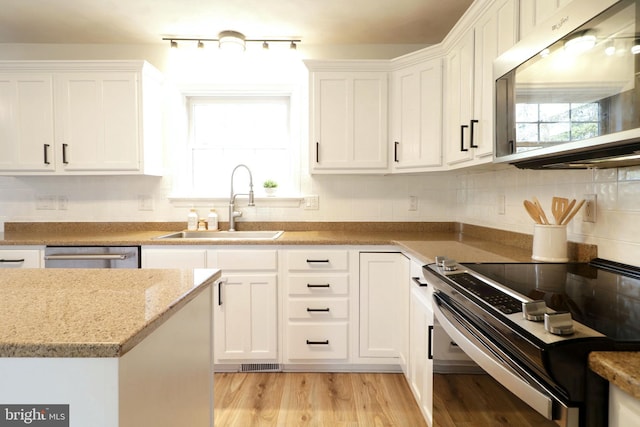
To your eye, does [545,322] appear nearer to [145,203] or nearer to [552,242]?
[552,242]

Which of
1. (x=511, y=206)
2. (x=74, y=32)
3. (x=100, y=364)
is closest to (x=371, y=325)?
(x=511, y=206)

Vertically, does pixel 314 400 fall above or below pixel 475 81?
below

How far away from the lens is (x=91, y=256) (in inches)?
93.7

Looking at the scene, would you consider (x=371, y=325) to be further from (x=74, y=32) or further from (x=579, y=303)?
(x=74, y=32)

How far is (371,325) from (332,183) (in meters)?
1.18

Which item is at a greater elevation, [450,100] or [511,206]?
[450,100]

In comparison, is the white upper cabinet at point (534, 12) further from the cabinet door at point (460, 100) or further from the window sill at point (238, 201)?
the window sill at point (238, 201)

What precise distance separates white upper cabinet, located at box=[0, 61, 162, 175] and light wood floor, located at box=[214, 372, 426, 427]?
172cm

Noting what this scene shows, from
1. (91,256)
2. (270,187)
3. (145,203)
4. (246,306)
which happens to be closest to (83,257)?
(91,256)

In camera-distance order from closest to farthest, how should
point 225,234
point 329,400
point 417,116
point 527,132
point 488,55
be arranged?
point 527,132
point 488,55
point 329,400
point 417,116
point 225,234

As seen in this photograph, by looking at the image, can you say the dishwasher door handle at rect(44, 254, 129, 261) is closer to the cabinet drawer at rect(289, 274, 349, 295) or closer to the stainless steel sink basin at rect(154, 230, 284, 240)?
the stainless steel sink basin at rect(154, 230, 284, 240)

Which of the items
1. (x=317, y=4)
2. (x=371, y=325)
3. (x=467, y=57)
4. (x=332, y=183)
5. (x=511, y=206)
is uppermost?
(x=317, y=4)

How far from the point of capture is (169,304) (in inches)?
36.1

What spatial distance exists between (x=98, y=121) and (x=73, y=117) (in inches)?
7.1
